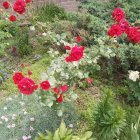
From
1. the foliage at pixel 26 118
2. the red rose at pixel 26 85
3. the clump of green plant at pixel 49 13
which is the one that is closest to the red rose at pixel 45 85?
the red rose at pixel 26 85

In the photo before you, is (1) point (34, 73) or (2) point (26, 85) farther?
(1) point (34, 73)

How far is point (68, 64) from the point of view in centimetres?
478

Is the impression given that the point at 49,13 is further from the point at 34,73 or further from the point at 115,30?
the point at 115,30

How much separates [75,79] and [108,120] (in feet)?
1.97

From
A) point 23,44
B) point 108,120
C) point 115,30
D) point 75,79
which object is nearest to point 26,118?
point 75,79

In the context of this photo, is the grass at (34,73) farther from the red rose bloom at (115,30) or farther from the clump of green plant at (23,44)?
the red rose bloom at (115,30)

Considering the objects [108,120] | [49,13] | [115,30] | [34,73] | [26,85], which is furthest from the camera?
[49,13]

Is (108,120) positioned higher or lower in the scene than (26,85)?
lower

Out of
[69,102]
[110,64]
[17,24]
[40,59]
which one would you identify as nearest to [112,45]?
[110,64]

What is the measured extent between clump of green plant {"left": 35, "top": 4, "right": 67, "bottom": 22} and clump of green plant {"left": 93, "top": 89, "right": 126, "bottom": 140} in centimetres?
290

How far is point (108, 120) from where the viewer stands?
4.68 metres

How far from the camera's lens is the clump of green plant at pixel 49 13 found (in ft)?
24.4

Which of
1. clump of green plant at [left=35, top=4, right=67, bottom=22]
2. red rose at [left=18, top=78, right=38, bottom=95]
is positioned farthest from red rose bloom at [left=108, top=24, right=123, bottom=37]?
clump of green plant at [left=35, top=4, right=67, bottom=22]

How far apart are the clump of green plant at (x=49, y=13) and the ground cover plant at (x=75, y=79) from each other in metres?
0.34
